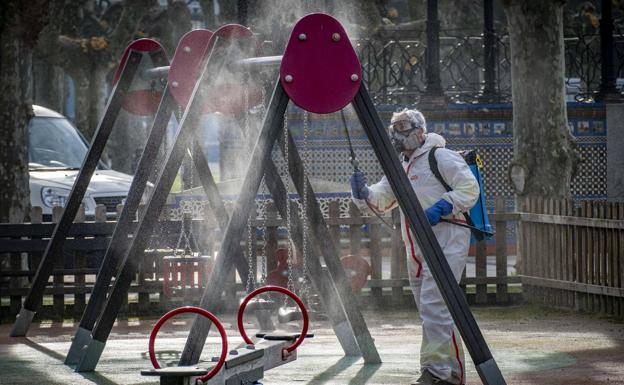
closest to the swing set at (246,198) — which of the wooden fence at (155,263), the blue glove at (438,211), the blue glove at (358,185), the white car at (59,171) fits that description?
the blue glove at (438,211)

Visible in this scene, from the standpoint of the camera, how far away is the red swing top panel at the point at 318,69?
8.34m

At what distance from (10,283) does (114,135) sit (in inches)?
679

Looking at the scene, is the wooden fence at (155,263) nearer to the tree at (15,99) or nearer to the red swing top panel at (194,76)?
the tree at (15,99)

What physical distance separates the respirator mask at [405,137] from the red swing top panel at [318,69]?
0.66 meters

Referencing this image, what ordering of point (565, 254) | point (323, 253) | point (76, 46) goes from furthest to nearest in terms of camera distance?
point (76, 46) < point (565, 254) < point (323, 253)

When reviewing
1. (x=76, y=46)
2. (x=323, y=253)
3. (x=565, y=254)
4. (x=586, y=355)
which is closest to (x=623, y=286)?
(x=565, y=254)

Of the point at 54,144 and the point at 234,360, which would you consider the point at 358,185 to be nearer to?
the point at 234,360

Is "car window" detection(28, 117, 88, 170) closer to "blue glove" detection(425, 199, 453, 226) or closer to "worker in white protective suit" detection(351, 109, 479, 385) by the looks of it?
"worker in white protective suit" detection(351, 109, 479, 385)

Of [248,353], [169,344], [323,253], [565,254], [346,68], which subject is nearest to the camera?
[248,353]

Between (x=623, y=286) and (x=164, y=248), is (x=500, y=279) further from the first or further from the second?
(x=164, y=248)

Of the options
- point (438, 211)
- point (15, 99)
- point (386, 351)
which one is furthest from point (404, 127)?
point (15, 99)

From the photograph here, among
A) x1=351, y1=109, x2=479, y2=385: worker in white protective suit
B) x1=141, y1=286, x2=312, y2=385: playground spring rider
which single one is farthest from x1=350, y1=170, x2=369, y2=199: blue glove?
x1=141, y1=286, x2=312, y2=385: playground spring rider

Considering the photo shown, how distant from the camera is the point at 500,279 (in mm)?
14188

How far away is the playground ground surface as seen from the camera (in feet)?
30.6
